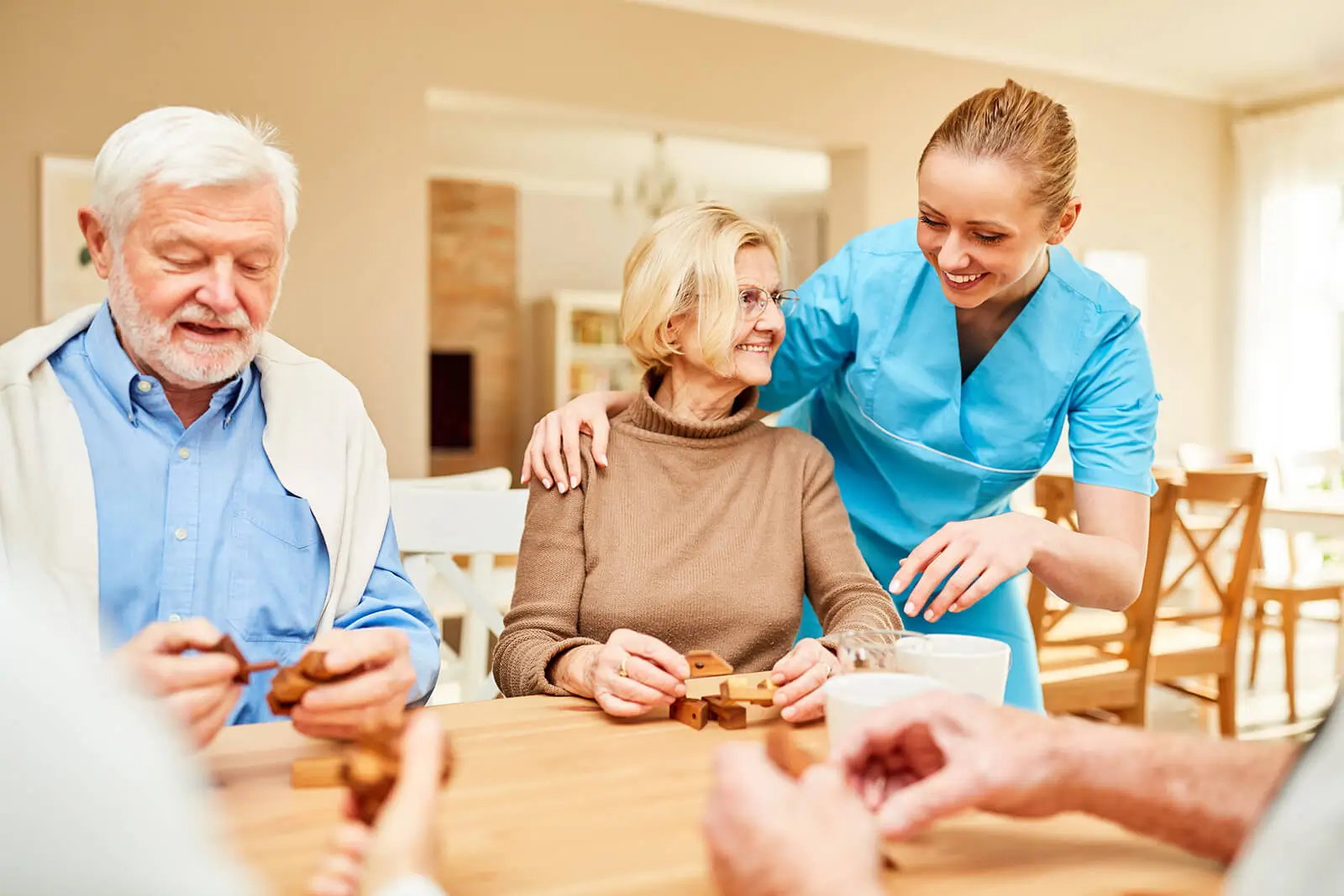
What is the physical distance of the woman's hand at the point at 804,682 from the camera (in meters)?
1.05

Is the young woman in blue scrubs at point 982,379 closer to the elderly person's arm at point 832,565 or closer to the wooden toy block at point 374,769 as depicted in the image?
the elderly person's arm at point 832,565

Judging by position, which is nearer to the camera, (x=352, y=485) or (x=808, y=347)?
(x=352, y=485)

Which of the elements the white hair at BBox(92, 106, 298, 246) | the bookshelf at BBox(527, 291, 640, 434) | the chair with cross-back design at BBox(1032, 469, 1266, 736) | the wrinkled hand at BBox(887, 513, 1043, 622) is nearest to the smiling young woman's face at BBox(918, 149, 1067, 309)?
the wrinkled hand at BBox(887, 513, 1043, 622)

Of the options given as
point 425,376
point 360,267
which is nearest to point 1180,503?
point 425,376

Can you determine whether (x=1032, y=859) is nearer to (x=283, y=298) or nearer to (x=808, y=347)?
(x=808, y=347)

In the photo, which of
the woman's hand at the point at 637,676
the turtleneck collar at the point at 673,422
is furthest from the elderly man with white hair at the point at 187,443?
the turtleneck collar at the point at 673,422

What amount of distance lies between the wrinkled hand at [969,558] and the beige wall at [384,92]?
11.1 feet

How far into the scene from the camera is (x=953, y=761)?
0.71 m

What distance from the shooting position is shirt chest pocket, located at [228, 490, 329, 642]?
1292 mm

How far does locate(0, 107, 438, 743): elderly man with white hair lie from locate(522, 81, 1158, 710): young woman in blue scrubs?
303 mm

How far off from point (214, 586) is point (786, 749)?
0.85 m

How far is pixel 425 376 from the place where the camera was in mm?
4480

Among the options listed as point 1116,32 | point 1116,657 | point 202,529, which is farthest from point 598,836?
point 1116,32

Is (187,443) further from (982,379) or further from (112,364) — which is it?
(982,379)
